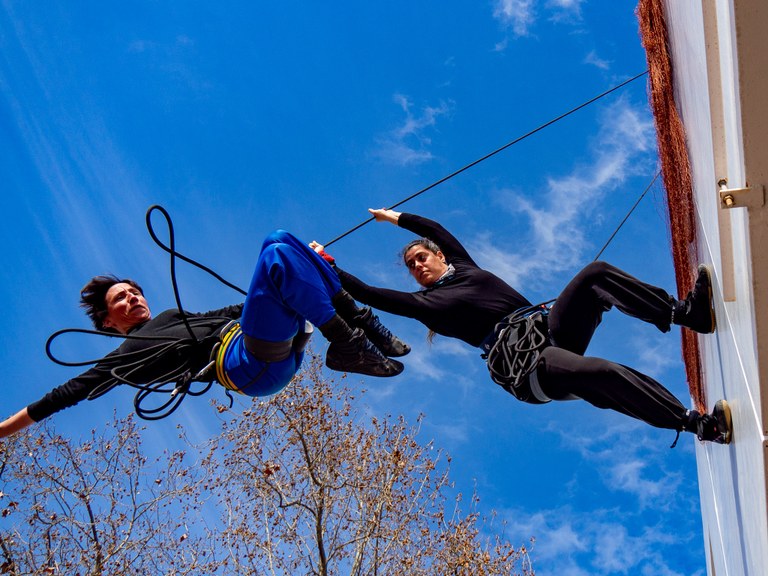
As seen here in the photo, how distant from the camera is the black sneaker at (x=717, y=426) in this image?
11.3 feet

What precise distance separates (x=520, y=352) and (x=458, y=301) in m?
0.51

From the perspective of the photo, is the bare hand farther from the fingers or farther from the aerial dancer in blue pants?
the aerial dancer in blue pants

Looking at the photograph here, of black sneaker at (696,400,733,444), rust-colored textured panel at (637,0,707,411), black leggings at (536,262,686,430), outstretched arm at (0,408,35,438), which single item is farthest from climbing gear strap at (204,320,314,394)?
rust-colored textured panel at (637,0,707,411)

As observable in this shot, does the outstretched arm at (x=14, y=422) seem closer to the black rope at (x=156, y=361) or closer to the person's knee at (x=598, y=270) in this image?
the black rope at (x=156, y=361)

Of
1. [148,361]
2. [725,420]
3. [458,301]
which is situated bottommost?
[725,420]

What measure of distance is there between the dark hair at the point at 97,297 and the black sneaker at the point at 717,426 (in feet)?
10.5

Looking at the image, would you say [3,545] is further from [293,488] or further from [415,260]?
[415,260]

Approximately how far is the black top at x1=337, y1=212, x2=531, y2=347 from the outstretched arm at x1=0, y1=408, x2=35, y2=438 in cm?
180

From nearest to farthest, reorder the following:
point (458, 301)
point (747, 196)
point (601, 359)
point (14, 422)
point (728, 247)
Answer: point (747, 196) < point (728, 247) < point (601, 359) < point (14, 422) < point (458, 301)

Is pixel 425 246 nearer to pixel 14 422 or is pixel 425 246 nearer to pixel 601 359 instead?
pixel 601 359

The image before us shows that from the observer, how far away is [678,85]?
4430 mm

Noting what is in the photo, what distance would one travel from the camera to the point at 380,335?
168 inches

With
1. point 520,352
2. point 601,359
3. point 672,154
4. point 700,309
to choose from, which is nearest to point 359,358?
point 520,352

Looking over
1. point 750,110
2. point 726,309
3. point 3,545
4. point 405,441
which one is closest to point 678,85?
point 726,309
